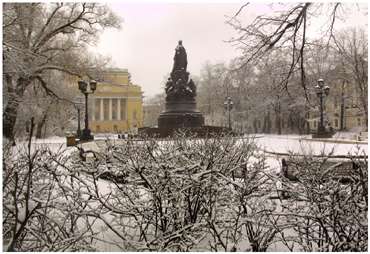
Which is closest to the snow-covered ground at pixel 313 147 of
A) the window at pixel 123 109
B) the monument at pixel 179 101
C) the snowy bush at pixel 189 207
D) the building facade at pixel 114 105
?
the snowy bush at pixel 189 207

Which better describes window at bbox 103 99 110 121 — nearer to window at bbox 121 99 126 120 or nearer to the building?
window at bbox 121 99 126 120

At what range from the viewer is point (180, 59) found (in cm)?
2036

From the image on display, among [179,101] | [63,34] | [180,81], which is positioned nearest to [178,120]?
[179,101]

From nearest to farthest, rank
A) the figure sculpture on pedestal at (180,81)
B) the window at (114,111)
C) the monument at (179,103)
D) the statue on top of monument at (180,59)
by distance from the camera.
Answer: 1. the monument at (179,103)
2. the figure sculpture on pedestal at (180,81)
3. the statue on top of monument at (180,59)
4. the window at (114,111)

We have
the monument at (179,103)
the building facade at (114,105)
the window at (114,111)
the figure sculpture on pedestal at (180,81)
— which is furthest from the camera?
the window at (114,111)

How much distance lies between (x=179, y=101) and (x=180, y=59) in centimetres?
263

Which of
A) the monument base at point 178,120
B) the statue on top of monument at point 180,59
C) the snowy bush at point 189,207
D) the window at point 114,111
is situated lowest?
the snowy bush at point 189,207

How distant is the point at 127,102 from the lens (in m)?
35.8

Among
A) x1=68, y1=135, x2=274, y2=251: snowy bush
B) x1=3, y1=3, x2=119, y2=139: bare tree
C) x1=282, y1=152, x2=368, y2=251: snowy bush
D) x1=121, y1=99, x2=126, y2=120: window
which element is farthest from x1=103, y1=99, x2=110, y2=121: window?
x1=282, y1=152, x2=368, y2=251: snowy bush

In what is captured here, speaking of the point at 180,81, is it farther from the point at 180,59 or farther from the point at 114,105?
the point at 114,105

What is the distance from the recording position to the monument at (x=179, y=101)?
18.2m

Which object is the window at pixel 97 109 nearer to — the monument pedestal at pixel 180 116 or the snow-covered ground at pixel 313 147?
the monument pedestal at pixel 180 116

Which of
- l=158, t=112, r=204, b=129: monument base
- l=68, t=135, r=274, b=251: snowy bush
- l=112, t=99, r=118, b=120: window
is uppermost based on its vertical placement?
l=112, t=99, r=118, b=120: window

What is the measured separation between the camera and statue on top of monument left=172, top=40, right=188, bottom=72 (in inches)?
801
